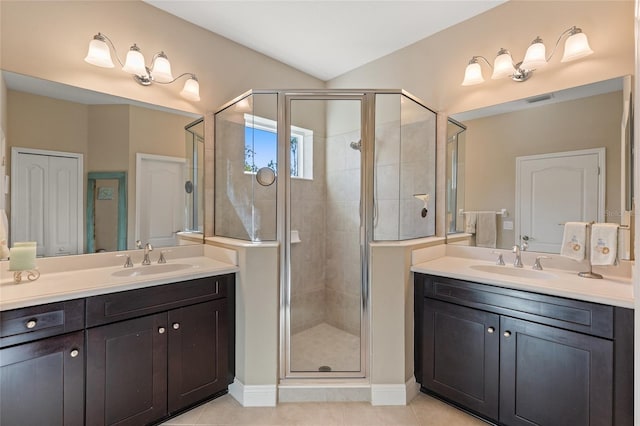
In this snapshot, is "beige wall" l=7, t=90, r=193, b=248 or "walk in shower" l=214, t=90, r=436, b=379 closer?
"beige wall" l=7, t=90, r=193, b=248

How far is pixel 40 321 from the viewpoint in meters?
1.33

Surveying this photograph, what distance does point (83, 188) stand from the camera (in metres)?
1.87

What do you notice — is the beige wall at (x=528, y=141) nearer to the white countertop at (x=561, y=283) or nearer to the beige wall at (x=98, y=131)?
the white countertop at (x=561, y=283)

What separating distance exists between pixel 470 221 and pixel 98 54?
9.21 feet

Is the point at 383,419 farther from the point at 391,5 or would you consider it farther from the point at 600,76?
the point at 391,5

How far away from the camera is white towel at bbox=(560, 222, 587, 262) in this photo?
1.73 metres

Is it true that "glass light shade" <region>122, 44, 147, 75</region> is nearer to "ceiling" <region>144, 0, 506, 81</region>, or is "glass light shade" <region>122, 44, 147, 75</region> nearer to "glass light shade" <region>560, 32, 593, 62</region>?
"ceiling" <region>144, 0, 506, 81</region>

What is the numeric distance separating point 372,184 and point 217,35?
1.85 m

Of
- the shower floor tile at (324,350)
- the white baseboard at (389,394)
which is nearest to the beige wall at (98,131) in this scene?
the shower floor tile at (324,350)

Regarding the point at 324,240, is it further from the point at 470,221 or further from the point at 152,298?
the point at 152,298

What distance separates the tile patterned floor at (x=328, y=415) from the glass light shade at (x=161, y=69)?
227 cm

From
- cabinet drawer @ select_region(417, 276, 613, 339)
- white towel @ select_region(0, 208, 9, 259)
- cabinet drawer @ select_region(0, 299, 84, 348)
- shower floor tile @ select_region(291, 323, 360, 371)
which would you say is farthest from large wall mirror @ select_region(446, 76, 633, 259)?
white towel @ select_region(0, 208, 9, 259)

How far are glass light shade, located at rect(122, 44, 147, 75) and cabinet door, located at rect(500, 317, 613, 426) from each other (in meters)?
2.79

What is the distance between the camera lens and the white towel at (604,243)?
63.3 inches
